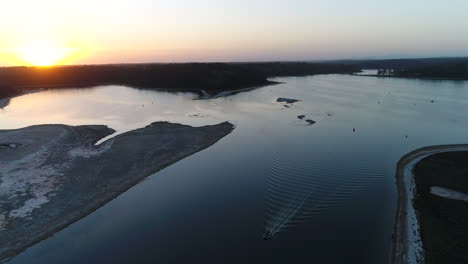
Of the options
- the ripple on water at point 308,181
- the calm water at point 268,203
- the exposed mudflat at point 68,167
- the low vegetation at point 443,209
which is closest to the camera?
the low vegetation at point 443,209

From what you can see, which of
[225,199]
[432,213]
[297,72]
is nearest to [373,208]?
[432,213]

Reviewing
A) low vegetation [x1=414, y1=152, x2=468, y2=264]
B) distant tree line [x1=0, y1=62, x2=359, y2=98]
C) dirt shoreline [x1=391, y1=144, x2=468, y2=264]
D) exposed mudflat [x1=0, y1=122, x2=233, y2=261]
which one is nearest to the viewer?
low vegetation [x1=414, y1=152, x2=468, y2=264]

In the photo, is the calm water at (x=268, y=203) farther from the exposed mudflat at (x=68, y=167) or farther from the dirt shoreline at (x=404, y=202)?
the exposed mudflat at (x=68, y=167)

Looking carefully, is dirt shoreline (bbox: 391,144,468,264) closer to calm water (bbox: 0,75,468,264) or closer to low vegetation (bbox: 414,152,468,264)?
calm water (bbox: 0,75,468,264)

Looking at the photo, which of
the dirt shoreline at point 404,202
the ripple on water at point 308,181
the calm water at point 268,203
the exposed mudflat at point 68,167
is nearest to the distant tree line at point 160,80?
the exposed mudflat at point 68,167

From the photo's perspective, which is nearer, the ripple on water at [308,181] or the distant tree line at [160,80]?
the ripple on water at [308,181]

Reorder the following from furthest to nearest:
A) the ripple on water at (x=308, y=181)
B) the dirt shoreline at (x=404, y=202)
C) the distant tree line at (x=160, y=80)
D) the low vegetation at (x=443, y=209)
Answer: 1. the distant tree line at (x=160, y=80)
2. the ripple on water at (x=308, y=181)
3. the dirt shoreline at (x=404, y=202)
4. the low vegetation at (x=443, y=209)

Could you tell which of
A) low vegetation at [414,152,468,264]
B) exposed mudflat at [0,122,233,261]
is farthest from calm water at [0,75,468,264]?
low vegetation at [414,152,468,264]
